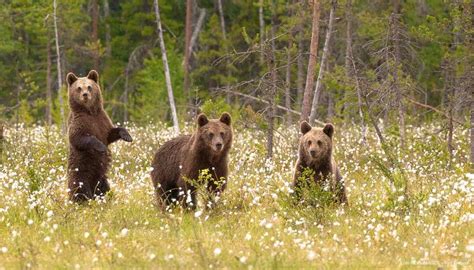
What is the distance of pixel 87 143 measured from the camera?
37.5ft

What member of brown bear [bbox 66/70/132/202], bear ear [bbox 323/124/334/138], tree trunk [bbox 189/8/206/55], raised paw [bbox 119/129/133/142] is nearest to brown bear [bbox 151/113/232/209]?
raised paw [bbox 119/129/133/142]

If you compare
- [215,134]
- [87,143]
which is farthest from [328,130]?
[87,143]

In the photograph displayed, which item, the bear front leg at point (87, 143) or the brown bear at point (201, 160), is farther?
the bear front leg at point (87, 143)

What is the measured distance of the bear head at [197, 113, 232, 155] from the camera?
420 inches

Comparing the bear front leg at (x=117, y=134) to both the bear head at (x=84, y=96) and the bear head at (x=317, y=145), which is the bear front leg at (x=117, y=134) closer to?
the bear head at (x=84, y=96)

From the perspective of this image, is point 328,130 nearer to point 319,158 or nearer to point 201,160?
point 319,158

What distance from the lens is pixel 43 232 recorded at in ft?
29.0

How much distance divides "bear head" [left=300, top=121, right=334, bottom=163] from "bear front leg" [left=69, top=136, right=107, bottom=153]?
9.48ft

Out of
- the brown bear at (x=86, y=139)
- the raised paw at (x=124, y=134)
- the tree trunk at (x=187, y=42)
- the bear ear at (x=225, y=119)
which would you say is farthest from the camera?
the tree trunk at (x=187, y=42)

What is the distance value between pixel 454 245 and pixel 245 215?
2.89m

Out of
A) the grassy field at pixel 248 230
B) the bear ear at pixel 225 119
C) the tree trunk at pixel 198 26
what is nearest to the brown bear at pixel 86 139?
the grassy field at pixel 248 230

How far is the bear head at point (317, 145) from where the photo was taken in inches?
Result: 431

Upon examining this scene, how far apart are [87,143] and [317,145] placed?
3.34m

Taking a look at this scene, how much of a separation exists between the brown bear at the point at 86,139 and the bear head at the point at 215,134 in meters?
1.33
